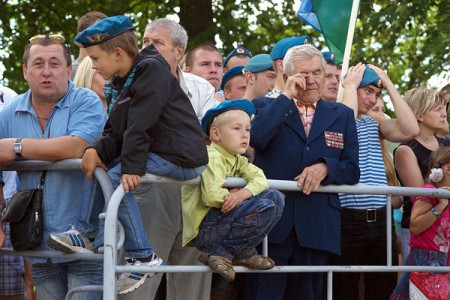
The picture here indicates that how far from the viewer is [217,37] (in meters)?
16.7

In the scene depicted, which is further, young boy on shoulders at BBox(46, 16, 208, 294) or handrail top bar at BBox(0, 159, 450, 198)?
handrail top bar at BBox(0, 159, 450, 198)

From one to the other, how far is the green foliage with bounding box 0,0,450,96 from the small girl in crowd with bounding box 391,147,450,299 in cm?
837

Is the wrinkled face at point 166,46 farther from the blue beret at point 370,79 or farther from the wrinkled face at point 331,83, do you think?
the wrinkled face at point 331,83

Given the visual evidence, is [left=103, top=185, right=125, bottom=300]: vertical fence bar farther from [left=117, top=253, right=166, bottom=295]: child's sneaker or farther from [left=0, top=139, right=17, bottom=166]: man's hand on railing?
[left=0, top=139, right=17, bottom=166]: man's hand on railing

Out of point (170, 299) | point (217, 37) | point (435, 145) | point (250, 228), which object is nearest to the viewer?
point (250, 228)

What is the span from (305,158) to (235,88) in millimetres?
2383

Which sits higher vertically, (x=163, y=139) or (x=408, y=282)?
(x=163, y=139)

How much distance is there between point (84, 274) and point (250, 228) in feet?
3.30

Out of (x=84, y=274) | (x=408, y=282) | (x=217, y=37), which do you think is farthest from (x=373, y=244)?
(x=217, y=37)

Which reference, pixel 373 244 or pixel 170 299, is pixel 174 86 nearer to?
pixel 170 299

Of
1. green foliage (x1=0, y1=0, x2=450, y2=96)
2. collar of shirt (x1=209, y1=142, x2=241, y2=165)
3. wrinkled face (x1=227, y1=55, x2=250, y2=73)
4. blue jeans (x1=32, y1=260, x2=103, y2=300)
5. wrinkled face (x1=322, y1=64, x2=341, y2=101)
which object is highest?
green foliage (x1=0, y1=0, x2=450, y2=96)

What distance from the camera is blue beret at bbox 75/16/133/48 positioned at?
19.0 ft

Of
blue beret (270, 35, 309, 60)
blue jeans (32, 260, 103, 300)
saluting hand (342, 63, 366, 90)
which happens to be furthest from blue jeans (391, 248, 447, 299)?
blue jeans (32, 260, 103, 300)

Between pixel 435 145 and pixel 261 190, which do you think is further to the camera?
pixel 435 145
